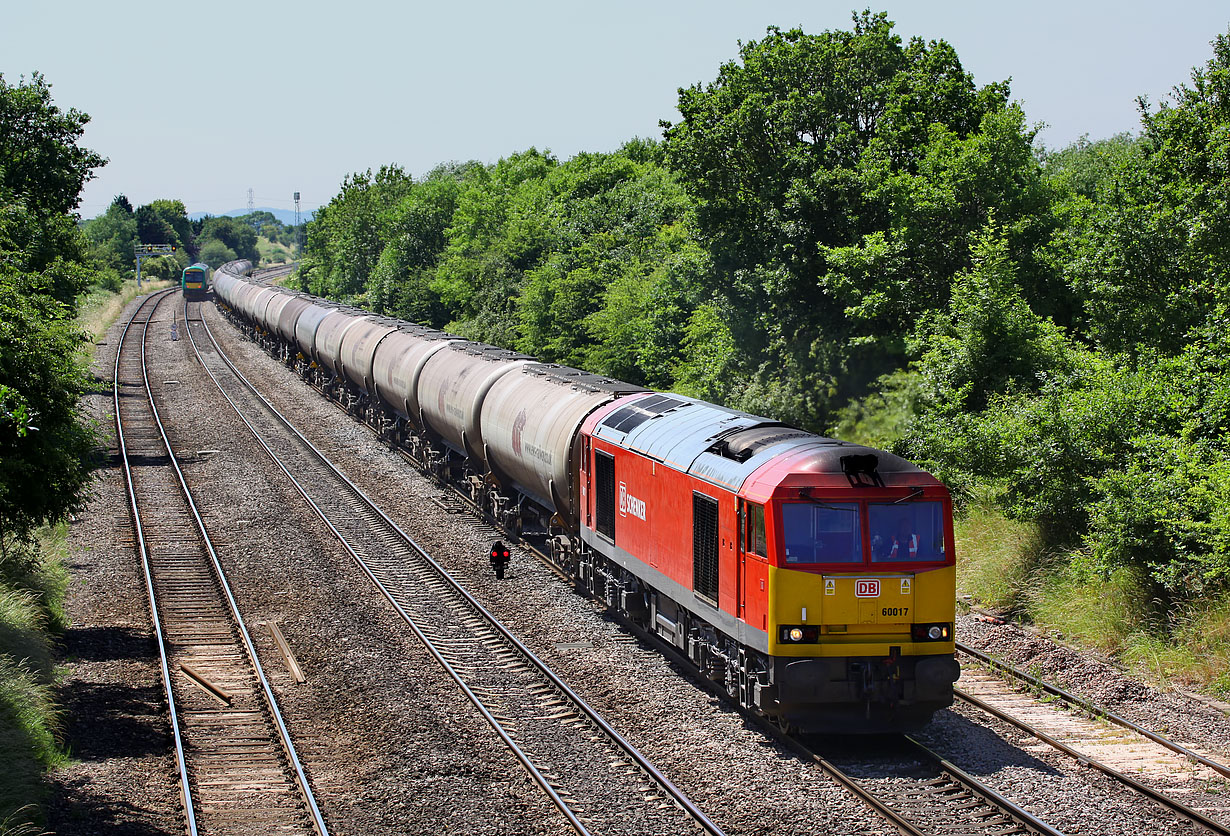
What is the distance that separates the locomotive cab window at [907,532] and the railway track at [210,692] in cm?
697

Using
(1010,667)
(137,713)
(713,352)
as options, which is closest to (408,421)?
(713,352)

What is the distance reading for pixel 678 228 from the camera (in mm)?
48656

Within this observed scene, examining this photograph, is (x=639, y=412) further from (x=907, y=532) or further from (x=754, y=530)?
(x=907, y=532)

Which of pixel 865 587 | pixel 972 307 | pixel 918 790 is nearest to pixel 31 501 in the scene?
pixel 865 587

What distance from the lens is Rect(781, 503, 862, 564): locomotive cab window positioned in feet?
44.2

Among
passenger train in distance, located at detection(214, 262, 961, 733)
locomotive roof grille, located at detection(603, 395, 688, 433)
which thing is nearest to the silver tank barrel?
passenger train in distance, located at detection(214, 262, 961, 733)

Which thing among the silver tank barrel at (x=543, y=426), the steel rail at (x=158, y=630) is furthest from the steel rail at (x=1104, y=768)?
the steel rail at (x=158, y=630)

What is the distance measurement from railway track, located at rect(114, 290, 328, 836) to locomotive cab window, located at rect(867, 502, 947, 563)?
6973 mm

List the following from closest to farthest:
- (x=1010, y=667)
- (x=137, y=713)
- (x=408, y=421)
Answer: (x=137, y=713), (x=1010, y=667), (x=408, y=421)

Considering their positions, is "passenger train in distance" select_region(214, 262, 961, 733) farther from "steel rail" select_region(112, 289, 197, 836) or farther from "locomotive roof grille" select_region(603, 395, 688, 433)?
"steel rail" select_region(112, 289, 197, 836)

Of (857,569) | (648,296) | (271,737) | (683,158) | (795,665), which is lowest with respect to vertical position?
(271,737)

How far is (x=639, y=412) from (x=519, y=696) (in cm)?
541

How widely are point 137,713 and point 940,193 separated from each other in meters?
20.9

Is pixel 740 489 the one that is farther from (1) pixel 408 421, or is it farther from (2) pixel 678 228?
(2) pixel 678 228
